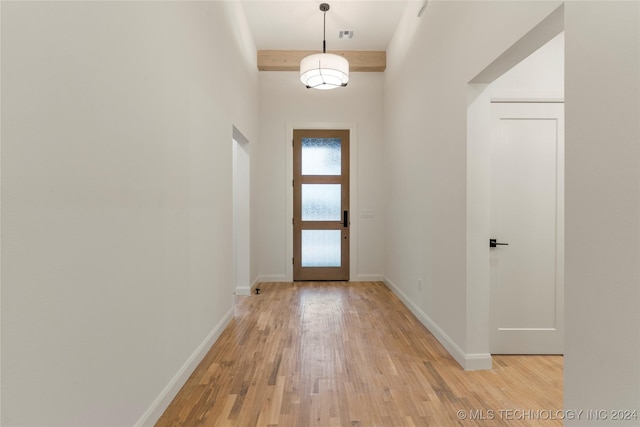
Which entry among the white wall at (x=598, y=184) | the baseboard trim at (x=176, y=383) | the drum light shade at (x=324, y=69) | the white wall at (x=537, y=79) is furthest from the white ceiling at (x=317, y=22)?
the baseboard trim at (x=176, y=383)

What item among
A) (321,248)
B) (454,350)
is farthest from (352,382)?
(321,248)

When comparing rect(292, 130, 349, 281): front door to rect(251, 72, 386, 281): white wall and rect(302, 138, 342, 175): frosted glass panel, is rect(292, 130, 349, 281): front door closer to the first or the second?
rect(302, 138, 342, 175): frosted glass panel

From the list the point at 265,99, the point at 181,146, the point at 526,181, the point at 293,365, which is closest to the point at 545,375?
the point at 526,181

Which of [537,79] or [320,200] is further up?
[537,79]

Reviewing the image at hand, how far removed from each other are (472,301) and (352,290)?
262cm

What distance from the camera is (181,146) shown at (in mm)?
2242

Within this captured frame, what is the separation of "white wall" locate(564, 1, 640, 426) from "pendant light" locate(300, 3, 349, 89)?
288cm

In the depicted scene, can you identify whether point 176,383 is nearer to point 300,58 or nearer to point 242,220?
point 242,220

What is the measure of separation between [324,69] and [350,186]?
206 cm

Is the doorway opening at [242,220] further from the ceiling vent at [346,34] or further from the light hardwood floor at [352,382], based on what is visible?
the ceiling vent at [346,34]

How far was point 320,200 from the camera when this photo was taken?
5590mm

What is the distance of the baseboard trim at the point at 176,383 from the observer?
1768 millimetres

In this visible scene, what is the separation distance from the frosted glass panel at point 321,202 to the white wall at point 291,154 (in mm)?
257

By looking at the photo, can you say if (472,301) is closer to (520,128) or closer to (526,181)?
(526,181)
